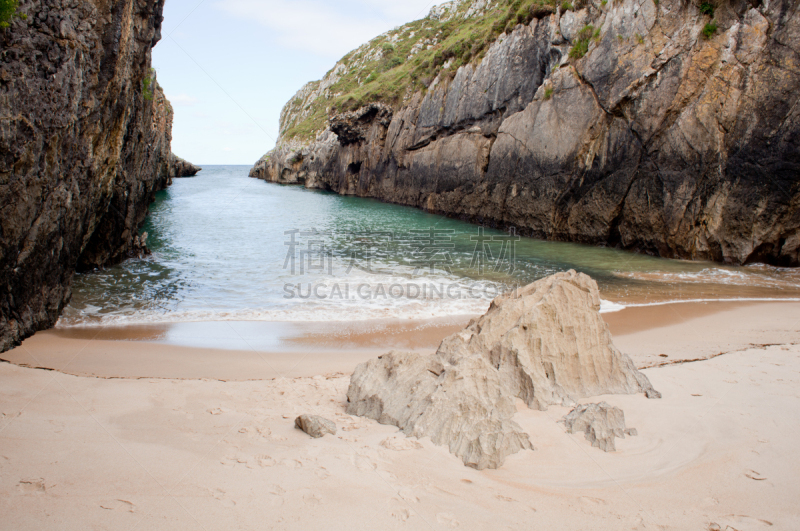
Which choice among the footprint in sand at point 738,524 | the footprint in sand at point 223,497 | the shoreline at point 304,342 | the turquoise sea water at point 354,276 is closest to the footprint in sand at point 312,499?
the footprint in sand at point 223,497

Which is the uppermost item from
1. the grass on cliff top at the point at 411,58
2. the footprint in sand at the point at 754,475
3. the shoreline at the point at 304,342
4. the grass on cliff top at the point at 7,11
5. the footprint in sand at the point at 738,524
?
the grass on cliff top at the point at 411,58

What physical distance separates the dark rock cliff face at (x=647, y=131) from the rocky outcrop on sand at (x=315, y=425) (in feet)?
45.0

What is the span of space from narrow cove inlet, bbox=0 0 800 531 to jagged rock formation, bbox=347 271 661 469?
0.02 metres

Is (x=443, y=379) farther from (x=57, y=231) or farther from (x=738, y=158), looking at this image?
(x=738, y=158)

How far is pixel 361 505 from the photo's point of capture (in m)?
2.35

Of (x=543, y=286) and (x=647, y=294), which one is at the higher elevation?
(x=543, y=286)

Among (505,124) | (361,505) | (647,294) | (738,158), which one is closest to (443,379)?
(361,505)

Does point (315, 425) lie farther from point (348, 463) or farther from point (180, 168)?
point (180, 168)

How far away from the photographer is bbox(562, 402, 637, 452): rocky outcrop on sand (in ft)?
10.00

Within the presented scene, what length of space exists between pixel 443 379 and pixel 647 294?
796cm

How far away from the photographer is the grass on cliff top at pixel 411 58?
79.6ft

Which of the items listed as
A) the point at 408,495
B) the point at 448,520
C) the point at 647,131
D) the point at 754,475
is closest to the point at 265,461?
the point at 408,495

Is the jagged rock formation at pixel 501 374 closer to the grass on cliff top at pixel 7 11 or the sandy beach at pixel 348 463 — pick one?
the sandy beach at pixel 348 463

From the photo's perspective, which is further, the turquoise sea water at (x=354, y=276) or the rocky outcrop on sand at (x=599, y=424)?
the turquoise sea water at (x=354, y=276)
